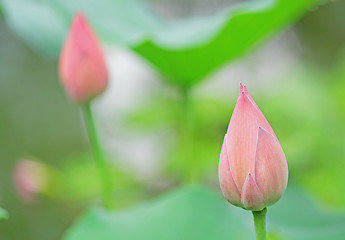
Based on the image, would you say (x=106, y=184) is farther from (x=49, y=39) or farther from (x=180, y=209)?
(x=49, y=39)

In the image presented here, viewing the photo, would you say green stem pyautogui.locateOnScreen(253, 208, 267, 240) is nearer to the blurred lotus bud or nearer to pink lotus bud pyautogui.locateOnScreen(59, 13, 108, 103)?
pink lotus bud pyautogui.locateOnScreen(59, 13, 108, 103)

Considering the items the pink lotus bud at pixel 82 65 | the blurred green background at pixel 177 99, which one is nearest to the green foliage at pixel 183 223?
the blurred green background at pixel 177 99

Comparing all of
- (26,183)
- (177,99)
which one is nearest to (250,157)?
(26,183)

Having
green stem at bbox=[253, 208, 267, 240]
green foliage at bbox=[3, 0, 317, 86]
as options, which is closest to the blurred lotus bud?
green foliage at bbox=[3, 0, 317, 86]

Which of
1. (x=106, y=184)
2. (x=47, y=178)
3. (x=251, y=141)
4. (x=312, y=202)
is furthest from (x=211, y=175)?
(x=251, y=141)

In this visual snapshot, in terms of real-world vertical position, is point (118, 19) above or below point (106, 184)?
above
